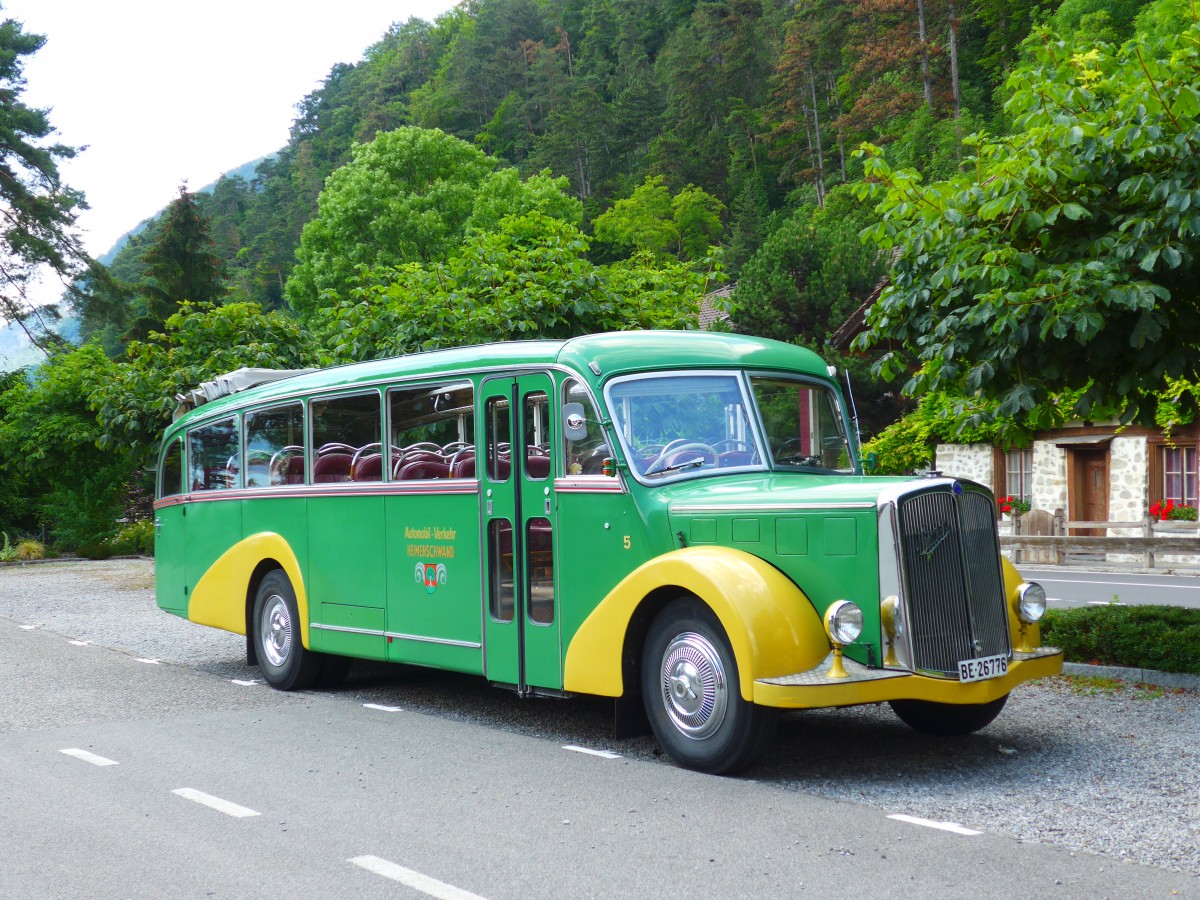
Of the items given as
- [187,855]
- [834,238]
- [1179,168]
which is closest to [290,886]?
[187,855]

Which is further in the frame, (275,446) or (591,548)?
(275,446)

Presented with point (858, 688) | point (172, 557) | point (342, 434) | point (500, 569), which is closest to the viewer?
point (858, 688)

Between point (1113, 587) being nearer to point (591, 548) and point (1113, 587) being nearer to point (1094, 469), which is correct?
point (1094, 469)

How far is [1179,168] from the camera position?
8.80 metres

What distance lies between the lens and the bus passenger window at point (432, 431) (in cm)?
922

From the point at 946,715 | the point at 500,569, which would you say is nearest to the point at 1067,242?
the point at 946,715

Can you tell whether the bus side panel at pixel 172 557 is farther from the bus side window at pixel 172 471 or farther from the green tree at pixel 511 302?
the green tree at pixel 511 302

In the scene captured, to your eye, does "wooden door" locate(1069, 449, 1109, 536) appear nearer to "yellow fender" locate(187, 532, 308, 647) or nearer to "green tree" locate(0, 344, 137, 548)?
"green tree" locate(0, 344, 137, 548)

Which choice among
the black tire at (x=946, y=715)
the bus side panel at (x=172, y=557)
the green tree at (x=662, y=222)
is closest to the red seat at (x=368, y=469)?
the bus side panel at (x=172, y=557)

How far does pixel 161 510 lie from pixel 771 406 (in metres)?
7.91

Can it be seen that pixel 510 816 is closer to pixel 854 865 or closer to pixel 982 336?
pixel 854 865

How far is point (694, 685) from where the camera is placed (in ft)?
23.8

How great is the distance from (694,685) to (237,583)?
607 centimetres

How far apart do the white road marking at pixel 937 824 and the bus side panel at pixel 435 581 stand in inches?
142
